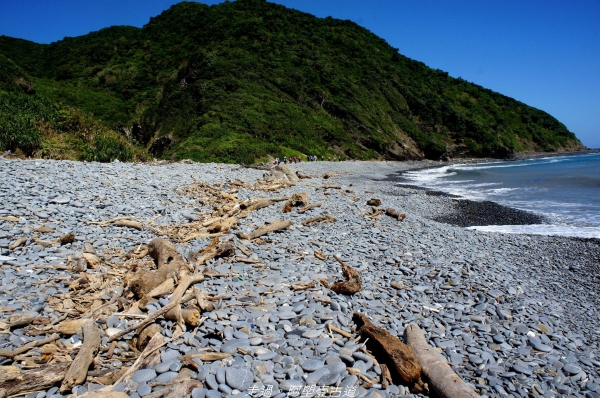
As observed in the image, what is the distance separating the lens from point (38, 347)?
366cm

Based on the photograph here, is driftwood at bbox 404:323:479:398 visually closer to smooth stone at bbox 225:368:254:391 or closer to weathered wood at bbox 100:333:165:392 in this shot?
smooth stone at bbox 225:368:254:391

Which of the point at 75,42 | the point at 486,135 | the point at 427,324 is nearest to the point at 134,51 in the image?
the point at 75,42

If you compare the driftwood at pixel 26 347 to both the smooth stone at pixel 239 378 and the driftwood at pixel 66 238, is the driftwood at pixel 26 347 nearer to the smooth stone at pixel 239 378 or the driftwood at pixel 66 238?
the smooth stone at pixel 239 378

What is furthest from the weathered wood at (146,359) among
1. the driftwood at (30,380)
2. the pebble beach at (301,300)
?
the driftwood at (30,380)

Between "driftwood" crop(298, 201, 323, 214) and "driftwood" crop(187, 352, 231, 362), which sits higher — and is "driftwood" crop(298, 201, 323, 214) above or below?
above

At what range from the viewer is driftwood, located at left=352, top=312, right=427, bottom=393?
3810mm

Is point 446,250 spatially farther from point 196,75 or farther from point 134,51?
point 134,51

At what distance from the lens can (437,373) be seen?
3.84 metres

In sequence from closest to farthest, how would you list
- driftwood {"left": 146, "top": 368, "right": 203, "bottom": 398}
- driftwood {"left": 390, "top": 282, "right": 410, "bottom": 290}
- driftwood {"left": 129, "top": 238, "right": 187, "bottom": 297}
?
Answer: driftwood {"left": 146, "top": 368, "right": 203, "bottom": 398} → driftwood {"left": 129, "top": 238, "right": 187, "bottom": 297} → driftwood {"left": 390, "top": 282, "right": 410, "bottom": 290}

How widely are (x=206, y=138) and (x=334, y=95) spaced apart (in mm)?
35703

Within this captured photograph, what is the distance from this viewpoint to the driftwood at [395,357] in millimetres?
3810

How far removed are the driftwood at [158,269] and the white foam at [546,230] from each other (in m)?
12.0

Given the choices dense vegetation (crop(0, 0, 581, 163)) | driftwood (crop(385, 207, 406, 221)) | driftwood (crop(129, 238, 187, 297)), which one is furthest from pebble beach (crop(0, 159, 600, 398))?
dense vegetation (crop(0, 0, 581, 163))

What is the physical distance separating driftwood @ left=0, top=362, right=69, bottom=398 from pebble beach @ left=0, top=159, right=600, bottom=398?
10 cm
